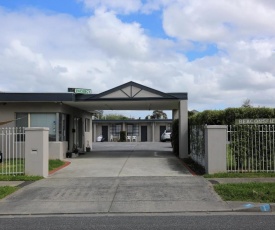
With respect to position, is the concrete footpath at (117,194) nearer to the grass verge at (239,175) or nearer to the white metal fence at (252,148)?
the grass verge at (239,175)

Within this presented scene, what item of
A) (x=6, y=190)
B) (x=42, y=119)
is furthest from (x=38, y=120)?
(x=6, y=190)

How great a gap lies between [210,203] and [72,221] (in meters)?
3.54

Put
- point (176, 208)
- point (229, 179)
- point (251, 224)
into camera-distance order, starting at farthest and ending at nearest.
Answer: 1. point (229, 179)
2. point (176, 208)
3. point (251, 224)

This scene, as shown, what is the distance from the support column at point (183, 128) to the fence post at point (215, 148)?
20.2 ft

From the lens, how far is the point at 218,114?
16.1 m

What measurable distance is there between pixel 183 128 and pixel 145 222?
1303 centimetres

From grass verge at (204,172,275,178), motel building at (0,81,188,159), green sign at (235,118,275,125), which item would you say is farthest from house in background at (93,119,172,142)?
grass verge at (204,172,275,178)

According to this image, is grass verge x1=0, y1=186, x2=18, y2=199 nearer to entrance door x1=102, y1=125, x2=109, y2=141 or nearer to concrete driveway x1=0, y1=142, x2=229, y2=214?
concrete driveway x1=0, y1=142, x2=229, y2=214

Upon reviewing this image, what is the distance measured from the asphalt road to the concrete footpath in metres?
0.56

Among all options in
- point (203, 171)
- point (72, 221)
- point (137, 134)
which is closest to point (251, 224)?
point (72, 221)

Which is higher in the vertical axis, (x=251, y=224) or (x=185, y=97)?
(x=185, y=97)

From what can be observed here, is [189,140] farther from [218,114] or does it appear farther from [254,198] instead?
[254,198]

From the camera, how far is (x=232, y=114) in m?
15.5

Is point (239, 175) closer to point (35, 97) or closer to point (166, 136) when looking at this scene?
point (35, 97)
